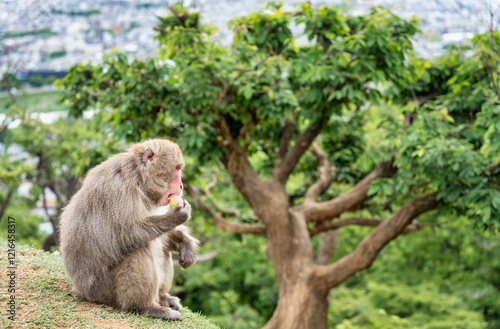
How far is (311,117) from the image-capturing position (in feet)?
24.0

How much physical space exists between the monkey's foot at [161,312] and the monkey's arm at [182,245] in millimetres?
378

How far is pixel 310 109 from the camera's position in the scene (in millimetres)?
7359

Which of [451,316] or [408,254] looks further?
[408,254]

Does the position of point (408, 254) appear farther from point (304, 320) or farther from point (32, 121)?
point (32, 121)

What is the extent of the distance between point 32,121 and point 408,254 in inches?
458

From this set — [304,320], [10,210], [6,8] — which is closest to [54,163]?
[10,210]

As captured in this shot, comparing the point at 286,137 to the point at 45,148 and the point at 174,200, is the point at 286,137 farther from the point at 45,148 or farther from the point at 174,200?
the point at 45,148

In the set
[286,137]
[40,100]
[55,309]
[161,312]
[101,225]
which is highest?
[40,100]

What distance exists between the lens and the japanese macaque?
155 inches

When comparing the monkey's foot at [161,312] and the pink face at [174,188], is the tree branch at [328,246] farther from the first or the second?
the pink face at [174,188]

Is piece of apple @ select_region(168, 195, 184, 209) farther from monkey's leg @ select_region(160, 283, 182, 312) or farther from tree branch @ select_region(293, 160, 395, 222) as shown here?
tree branch @ select_region(293, 160, 395, 222)

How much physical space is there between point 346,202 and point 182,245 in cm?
426

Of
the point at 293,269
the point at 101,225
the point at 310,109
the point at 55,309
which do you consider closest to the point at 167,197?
the point at 101,225

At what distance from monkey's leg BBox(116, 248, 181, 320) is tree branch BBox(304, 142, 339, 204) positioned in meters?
4.96
